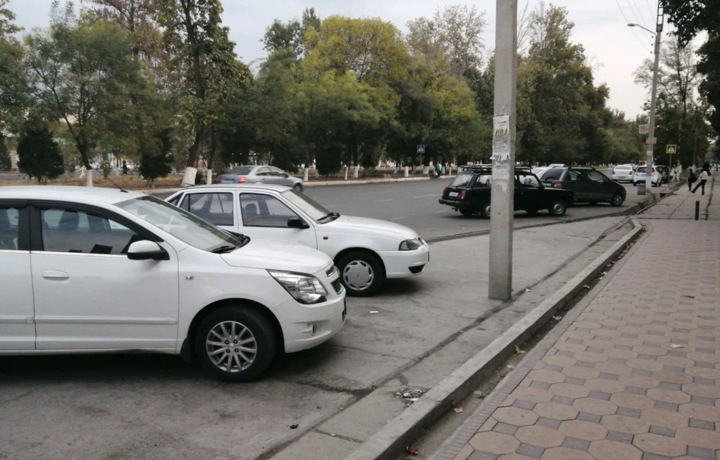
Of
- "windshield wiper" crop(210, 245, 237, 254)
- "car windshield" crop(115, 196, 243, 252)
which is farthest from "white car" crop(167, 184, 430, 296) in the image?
"windshield wiper" crop(210, 245, 237, 254)

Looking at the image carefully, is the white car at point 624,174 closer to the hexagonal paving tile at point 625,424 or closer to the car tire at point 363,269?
the car tire at point 363,269

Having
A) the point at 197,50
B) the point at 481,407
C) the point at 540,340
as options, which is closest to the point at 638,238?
the point at 540,340

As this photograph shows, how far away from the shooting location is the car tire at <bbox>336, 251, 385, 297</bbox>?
7.82m

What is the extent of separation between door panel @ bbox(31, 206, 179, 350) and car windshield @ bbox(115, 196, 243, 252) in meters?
0.35

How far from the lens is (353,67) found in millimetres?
53062

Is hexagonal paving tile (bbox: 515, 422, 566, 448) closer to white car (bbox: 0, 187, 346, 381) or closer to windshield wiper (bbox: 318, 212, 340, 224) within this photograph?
white car (bbox: 0, 187, 346, 381)

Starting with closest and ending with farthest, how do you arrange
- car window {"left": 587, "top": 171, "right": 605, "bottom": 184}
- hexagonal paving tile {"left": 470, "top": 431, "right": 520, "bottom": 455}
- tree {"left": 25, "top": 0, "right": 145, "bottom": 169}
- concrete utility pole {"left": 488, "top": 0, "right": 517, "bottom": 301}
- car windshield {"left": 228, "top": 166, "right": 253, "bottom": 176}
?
hexagonal paving tile {"left": 470, "top": 431, "right": 520, "bottom": 455} < concrete utility pole {"left": 488, "top": 0, "right": 517, "bottom": 301} < car window {"left": 587, "top": 171, "right": 605, "bottom": 184} < tree {"left": 25, "top": 0, "right": 145, "bottom": 169} < car windshield {"left": 228, "top": 166, "right": 253, "bottom": 176}

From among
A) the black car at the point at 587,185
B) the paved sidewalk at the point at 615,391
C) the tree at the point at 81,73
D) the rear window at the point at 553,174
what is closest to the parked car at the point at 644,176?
the black car at the point at 587,185

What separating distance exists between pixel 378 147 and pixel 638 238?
42.1m

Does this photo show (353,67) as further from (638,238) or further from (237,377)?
(237,377)

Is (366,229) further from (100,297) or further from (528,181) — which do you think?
(528,181)

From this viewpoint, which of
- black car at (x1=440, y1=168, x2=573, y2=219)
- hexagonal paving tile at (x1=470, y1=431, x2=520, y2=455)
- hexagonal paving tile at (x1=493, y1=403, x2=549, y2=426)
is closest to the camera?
hexagonal paving tile at (x1=470, y1=431, x2=520, y2=455)

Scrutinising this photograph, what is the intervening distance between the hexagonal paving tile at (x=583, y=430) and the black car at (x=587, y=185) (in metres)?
21.2

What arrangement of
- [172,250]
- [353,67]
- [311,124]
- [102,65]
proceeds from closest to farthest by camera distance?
[172,250], [102,65], [311,124], [353,67]
